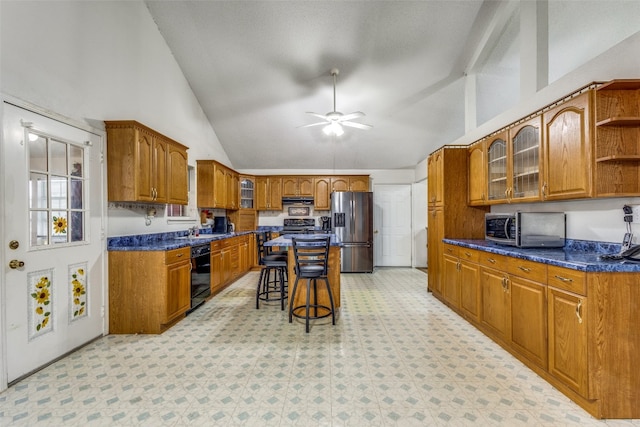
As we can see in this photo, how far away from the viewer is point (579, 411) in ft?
6.13

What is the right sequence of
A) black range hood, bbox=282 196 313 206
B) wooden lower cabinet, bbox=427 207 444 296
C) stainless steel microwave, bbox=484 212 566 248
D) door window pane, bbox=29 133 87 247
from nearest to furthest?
door window pane, bbox=29 133 87 247, stainless steel microwave, bbox=484 212 566 248, wooden lower cabinet, bbox=427 207 444 296, black range hood, bbox=282 196 313 206

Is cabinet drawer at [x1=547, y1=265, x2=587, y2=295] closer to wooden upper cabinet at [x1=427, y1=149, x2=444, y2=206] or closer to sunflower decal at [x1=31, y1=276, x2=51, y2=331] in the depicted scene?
wooden upper cabinet at [x1=427, y1=149, x2=444, y2=206]

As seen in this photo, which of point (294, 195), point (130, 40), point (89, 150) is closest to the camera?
point (89, 150)

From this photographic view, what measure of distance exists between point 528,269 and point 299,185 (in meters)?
5.15

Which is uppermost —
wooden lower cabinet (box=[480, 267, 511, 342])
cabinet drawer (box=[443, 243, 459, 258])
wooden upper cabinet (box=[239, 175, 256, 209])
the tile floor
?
wooden upper cabinet (box=[239, 175, 256, 209])

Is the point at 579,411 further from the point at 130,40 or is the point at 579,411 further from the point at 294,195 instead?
the point at 294,195

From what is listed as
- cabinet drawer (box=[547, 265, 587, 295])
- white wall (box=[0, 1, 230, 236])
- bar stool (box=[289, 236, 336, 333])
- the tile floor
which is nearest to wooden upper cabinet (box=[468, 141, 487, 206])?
the tile floor

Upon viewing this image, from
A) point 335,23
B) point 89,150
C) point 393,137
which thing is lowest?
point 89,150

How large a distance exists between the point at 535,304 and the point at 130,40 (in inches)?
192

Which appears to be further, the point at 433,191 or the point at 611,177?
the point at 433,191

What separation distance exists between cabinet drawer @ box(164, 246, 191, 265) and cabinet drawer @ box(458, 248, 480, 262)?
10.5 ft

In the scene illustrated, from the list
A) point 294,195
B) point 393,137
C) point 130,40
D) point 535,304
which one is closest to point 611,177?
point 535,304

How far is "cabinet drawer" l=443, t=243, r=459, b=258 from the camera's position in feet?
12.0

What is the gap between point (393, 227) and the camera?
6961 mm
